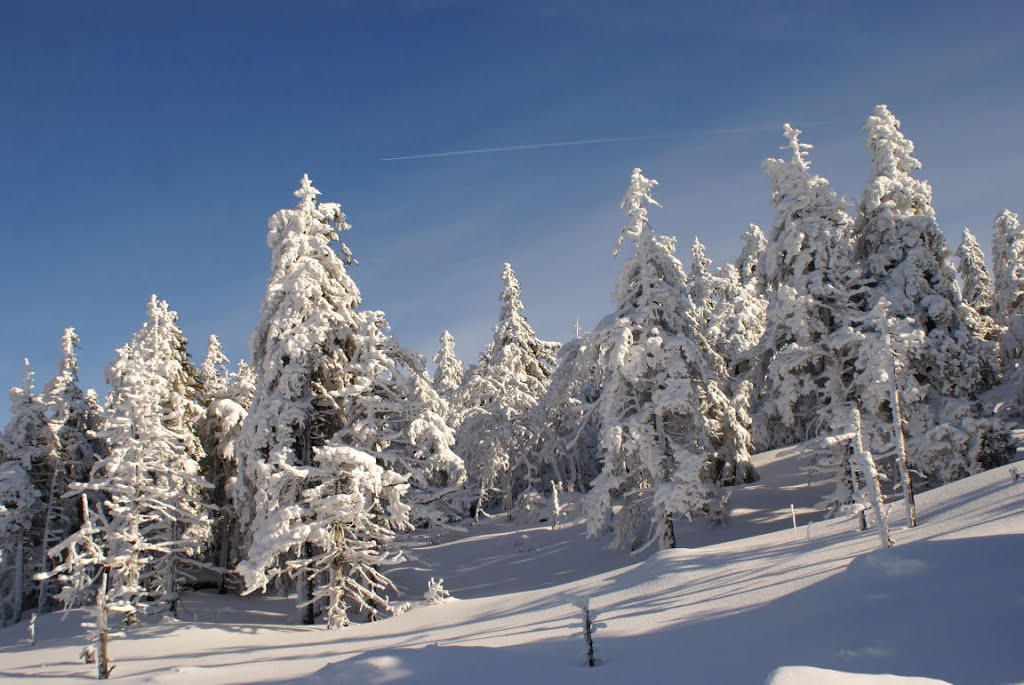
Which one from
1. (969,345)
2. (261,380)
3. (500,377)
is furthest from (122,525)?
(969,345)

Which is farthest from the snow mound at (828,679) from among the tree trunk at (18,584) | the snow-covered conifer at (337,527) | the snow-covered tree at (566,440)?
the tree trunk at (18,584)

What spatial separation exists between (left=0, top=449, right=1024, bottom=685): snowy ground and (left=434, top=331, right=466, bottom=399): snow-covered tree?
106 feet

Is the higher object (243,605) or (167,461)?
(167,461)

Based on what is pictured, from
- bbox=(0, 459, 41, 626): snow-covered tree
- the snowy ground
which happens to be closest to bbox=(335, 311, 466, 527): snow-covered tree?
the snowy ground

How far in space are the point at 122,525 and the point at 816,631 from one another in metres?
24.8

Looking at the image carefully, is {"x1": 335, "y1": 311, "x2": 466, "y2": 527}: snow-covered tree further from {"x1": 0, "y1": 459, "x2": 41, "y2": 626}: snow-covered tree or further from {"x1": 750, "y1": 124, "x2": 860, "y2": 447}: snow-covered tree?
{"x1": 0, "y1": 459, "x2": 41, "y2": 626}: snow-covered tree

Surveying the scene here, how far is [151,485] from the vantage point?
89.6 ft

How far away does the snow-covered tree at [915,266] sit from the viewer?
25.7 meters

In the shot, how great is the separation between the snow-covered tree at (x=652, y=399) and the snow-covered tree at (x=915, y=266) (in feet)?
23.6

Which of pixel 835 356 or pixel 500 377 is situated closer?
pixel 835 356

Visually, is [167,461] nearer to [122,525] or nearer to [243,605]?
[122,525]

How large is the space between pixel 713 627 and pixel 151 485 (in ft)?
75.5

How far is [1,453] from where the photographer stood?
36.1 metres

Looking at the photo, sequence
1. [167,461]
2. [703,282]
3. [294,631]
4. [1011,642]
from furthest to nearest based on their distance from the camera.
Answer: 1. [703,282]
2. [167,461]
3. [294,631]
4. [1011,642]
